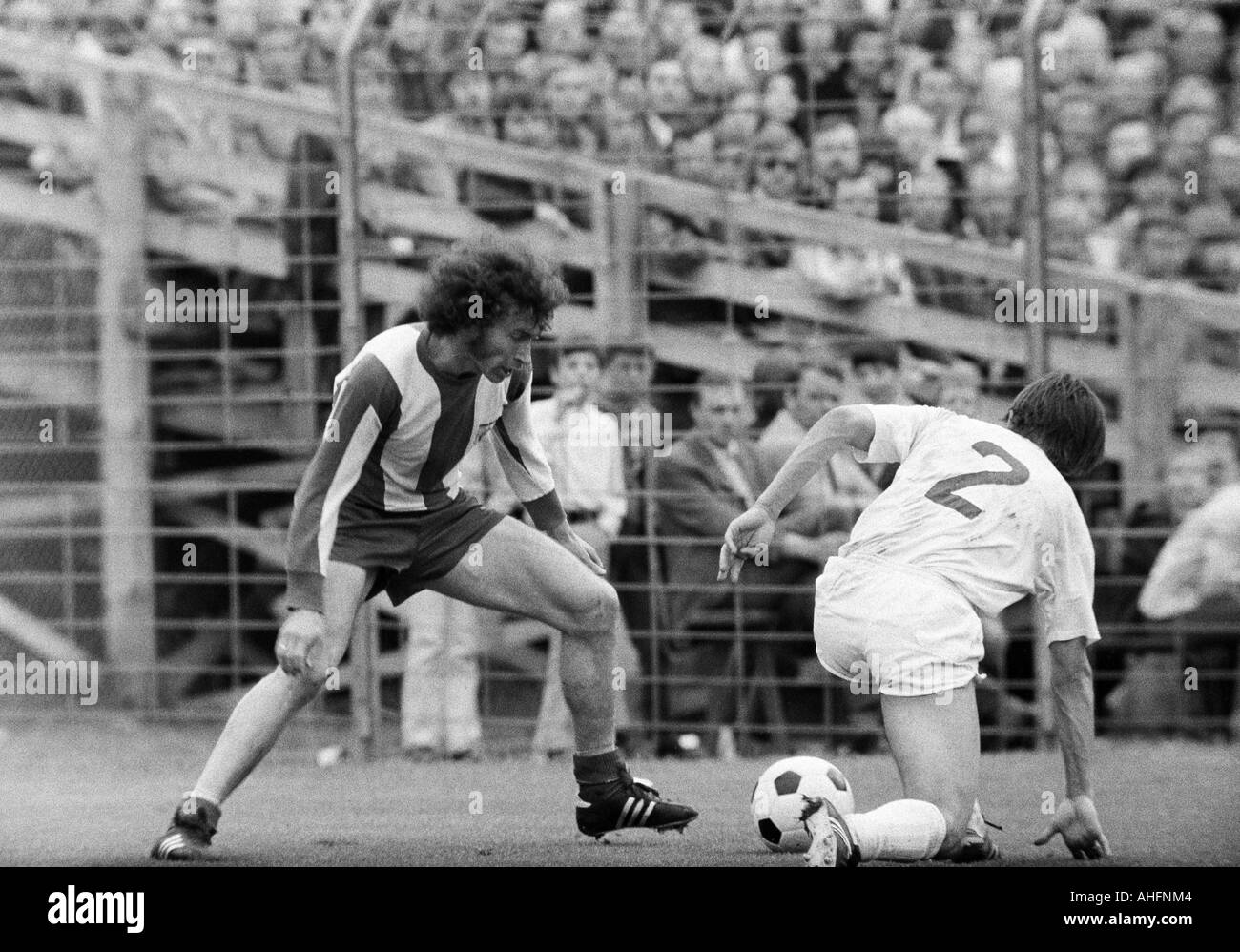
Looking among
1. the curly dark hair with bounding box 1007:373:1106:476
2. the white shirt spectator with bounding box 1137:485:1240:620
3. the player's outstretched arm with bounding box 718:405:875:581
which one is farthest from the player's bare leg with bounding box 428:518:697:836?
the white shirt spectator with bounding box 1137:485:1240:620

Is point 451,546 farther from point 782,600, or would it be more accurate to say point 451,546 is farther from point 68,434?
point 68,434

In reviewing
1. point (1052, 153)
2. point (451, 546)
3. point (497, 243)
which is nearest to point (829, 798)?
point (451, 546)

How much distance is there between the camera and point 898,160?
9258 millimetres

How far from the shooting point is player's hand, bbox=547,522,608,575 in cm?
627

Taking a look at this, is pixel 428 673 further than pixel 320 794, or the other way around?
pixel 428 673

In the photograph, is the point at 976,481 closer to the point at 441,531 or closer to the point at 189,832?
the point at 441,531

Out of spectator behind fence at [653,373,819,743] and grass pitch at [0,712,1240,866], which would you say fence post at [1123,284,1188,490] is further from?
spectator behind fence at [653,373,819,743]

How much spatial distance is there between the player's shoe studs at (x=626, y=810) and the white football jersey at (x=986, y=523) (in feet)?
3.26

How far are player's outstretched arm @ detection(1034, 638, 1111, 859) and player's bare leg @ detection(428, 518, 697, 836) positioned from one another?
3.69 ft

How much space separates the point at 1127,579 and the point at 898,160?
2.20 m

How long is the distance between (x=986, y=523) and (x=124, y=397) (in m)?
5.57

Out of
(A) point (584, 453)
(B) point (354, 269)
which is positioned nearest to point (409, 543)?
(A) point (584, 453)
